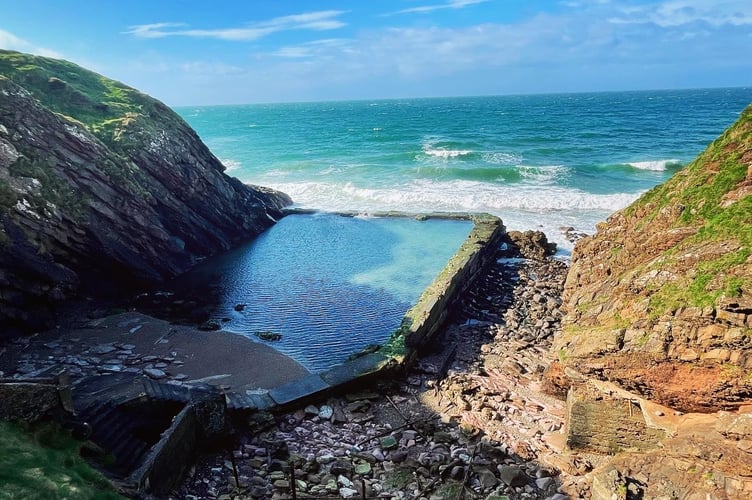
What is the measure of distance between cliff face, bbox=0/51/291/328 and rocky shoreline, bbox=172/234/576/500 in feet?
36.2

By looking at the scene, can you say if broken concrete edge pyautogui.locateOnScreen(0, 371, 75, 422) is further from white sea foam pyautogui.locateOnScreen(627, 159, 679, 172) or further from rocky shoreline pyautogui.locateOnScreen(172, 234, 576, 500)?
white sea foam pyautogui.locateOnScreen(627, 159, 679, 172)

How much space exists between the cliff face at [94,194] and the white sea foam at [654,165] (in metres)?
33.0

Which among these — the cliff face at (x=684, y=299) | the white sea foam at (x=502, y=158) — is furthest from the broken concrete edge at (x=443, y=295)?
the white sea foam at (x=502, y=158)

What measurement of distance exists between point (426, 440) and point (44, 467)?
24.6 feet

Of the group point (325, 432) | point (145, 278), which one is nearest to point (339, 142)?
point (145, 278)

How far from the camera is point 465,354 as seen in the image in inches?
640

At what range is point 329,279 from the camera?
22.4 meters

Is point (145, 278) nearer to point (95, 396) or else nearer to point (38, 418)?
point (95, 396)

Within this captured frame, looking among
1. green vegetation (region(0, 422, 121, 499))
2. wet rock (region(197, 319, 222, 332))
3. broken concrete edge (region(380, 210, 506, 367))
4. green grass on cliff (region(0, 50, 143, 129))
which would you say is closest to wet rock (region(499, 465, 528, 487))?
broken concrete edge (region(380, 210, 506, 367))

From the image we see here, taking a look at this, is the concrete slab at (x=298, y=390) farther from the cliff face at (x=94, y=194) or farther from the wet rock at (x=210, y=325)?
the cliff face at (x=94, y=194)

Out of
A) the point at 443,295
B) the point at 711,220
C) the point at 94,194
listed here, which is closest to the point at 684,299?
the point at 711,220

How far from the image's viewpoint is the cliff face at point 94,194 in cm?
1834

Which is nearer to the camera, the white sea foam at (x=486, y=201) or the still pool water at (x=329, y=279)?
the still pool water at (x=329, y=279)

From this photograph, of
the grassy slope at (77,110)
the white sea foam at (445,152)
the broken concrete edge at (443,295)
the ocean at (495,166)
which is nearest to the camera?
the broken concrete edge at (443,295)
